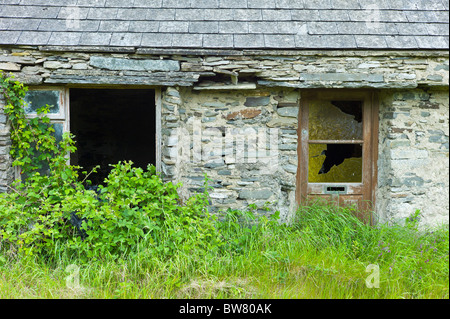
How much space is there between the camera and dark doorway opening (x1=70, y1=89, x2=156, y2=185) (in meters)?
9.10

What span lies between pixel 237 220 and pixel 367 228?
156 cm

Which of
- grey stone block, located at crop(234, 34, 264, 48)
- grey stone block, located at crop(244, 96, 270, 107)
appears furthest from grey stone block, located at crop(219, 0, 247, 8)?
grey stone block, located at crop(244, 96, 270, 107)

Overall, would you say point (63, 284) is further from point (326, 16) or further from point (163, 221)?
point (326, 16)

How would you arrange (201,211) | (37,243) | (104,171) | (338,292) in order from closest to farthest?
1. (338,292)
2. (37,243)
3. (201,211)
4. (104,171)

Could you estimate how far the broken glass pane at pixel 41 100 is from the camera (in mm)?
5113

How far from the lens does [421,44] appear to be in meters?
5.02

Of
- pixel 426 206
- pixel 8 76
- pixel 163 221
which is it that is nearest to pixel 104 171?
pixel 8 76

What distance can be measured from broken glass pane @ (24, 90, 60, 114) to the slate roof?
603 mm

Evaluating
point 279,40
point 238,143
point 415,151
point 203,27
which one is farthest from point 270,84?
point 415,151

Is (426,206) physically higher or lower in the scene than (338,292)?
higher

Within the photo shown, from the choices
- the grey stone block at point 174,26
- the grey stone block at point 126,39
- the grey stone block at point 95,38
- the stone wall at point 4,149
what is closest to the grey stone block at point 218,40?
the grey stone block at point 174,26

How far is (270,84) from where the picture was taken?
506 cm

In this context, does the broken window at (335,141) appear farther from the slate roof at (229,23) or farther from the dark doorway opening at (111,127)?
the dark doorway opening at (111,127)

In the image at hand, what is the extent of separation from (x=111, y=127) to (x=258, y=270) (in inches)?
252
